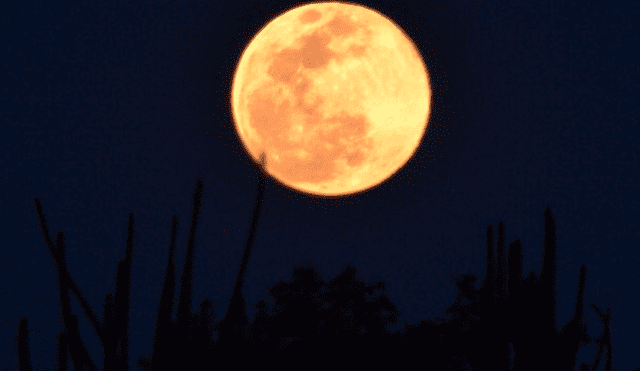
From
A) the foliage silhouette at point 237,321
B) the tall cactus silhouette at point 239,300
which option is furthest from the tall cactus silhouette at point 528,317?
the tall cactus silhouette at point 239,300

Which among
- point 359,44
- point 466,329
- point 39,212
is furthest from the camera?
point 466,329

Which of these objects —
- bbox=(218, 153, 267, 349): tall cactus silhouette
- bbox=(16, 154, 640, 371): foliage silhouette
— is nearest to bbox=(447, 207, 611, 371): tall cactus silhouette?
bbox=(16, 154, 640, 371): foliage silhouette

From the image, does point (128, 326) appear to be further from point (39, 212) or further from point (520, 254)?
point (520, 254)

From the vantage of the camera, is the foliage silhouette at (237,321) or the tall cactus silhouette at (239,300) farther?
the foliage silhouette at (237,321)

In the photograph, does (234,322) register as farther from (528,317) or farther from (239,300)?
(528,317)

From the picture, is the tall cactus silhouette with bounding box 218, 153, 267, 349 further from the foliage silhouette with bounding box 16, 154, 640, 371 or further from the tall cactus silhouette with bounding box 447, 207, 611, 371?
the tall cactus silhouette with bounding box 447, 207, 611, 371

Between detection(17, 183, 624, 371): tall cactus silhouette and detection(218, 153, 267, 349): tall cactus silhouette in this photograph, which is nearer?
detection(218, 153, 267, 349): tall cactus silhouette

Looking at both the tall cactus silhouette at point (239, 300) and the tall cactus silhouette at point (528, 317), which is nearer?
the tall cactus silhouette at point (239, 300)

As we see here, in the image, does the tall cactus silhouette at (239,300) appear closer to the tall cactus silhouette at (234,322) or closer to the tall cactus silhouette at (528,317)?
the tall cactus silhouette at (234,322)

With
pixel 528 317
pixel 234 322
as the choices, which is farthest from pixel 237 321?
pixel 528 317

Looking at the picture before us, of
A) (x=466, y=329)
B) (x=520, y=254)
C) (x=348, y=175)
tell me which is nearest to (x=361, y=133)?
(x=348, y=175)

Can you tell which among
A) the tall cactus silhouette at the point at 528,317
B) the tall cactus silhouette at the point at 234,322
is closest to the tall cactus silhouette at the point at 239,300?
the tall cactus silhouette at the point at 234,322
